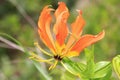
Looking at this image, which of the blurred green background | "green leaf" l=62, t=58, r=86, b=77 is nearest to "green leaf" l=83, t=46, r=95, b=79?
"green leaf" l=62, t=58, r=86, b=77

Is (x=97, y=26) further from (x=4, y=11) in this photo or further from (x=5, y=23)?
(x=4, y=11)

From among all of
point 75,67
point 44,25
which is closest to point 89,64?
point 75,67

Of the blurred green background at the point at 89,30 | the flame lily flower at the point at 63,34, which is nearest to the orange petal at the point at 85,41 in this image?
the flame lily flower at the point at 63,34

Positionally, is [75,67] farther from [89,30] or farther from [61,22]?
[89,30]

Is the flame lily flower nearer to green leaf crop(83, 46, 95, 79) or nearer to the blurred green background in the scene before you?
green leaf crop(83, 46, 95, 79)

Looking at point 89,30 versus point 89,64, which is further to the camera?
point 89,30

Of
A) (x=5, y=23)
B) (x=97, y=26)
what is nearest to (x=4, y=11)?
(x=5, y=23)

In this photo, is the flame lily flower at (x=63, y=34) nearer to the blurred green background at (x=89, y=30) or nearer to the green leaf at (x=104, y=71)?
the green leaf at (x=104, y=71)

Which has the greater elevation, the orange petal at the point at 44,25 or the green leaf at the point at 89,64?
the orange petal at the point at 44,25

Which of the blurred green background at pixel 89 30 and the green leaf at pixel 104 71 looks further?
the blurred green background at pixel 89 30

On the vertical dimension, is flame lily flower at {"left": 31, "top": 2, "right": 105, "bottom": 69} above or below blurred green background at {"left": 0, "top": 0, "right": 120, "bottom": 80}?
below

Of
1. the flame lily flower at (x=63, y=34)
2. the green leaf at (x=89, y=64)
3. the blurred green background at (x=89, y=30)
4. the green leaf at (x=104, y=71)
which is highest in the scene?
the blurred green background at (x=89, y=30)
